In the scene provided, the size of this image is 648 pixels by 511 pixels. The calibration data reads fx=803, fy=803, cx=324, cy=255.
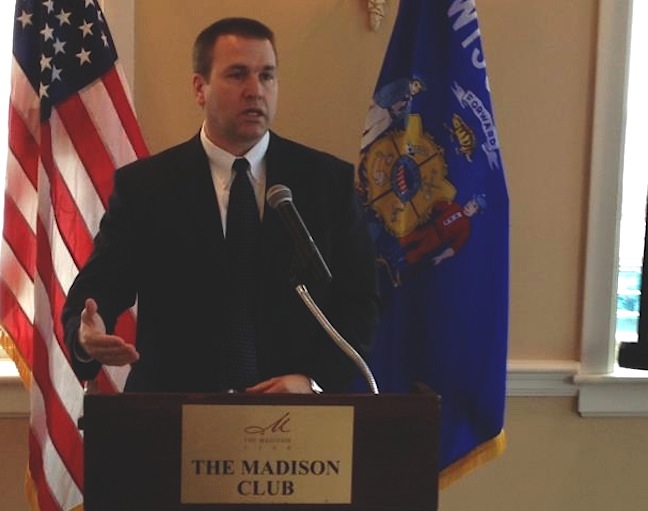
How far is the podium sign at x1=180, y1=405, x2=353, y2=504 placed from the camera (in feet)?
Result: 3.39

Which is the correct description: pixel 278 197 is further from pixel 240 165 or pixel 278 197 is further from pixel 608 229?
pixel 608 229

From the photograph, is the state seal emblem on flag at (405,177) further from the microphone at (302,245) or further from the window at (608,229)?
the microphone at (302,245)

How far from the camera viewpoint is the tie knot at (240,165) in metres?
1.50

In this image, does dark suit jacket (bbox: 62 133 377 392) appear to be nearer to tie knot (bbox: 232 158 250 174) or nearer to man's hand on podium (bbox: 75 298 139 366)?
tie knot (bbox: 232 158 250 174)

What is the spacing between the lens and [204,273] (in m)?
1.46

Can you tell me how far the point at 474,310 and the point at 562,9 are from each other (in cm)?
88

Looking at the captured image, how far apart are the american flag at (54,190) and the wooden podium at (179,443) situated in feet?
3.02

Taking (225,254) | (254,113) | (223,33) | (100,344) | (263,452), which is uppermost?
(223,33)

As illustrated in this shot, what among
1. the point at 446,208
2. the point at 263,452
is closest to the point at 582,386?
the point at 446,208

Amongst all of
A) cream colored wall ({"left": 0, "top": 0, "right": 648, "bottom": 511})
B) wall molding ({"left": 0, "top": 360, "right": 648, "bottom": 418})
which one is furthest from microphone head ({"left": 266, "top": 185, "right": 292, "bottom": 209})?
wall molding ({"left": 0, "top": 360, "right": 648, "bottom": 418})

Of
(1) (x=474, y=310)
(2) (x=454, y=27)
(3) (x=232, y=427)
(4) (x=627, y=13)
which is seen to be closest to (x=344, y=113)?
(2) (x=454, y=27)

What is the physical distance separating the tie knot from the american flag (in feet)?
1.83

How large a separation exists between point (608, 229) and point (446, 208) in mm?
556

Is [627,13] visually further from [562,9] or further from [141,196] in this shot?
[141,196]
